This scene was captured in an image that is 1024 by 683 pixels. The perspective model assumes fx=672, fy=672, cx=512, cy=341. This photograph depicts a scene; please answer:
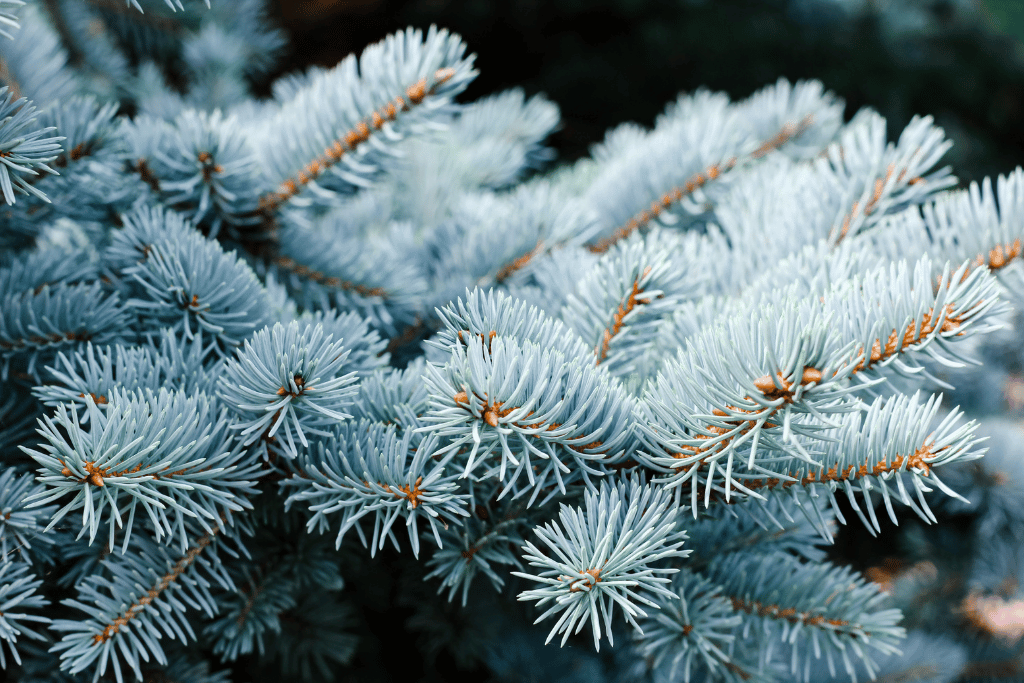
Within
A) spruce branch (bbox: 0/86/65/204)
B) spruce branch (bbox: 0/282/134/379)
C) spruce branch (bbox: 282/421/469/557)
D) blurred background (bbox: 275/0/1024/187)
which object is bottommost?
spruce branch (bbox: 282/421/469/557)

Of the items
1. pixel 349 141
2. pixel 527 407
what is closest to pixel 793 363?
pixel 527 407

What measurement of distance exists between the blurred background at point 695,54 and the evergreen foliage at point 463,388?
820 mm

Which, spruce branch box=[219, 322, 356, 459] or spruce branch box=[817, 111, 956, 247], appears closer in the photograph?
spruce branch box=[219, 322, 356, 459]

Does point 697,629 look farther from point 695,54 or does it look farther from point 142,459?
point 695,54

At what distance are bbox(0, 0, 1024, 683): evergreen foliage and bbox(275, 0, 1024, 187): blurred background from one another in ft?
2.69

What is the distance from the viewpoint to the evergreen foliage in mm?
308

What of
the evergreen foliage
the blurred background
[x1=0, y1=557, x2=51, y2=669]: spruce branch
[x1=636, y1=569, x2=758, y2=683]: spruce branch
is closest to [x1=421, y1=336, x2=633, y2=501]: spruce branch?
the evergreen foliage

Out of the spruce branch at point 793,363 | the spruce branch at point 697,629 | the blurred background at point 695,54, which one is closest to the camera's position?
the spruce branch at point 793,363

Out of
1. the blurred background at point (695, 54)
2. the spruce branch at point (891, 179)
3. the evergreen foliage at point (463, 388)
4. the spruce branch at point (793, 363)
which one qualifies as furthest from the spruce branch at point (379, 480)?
the blurred background at point (695, 54)

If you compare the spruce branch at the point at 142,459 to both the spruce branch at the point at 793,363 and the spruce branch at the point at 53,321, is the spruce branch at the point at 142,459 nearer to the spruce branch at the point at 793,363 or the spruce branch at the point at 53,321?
the spruce branch at the point at 53,321

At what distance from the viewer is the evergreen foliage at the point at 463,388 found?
308 millimetres

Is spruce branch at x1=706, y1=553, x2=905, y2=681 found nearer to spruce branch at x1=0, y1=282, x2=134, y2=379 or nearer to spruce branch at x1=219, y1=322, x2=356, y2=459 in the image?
spruce branch at x1=219, y1=322, x2=356, y2=459

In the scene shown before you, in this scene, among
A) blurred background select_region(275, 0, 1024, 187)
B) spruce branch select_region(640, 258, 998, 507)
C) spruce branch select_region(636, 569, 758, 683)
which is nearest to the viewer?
spruce branch select_region(640, 258, 998, 507)

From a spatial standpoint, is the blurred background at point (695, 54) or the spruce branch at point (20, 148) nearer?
the spruce branch at point (20, 148)
